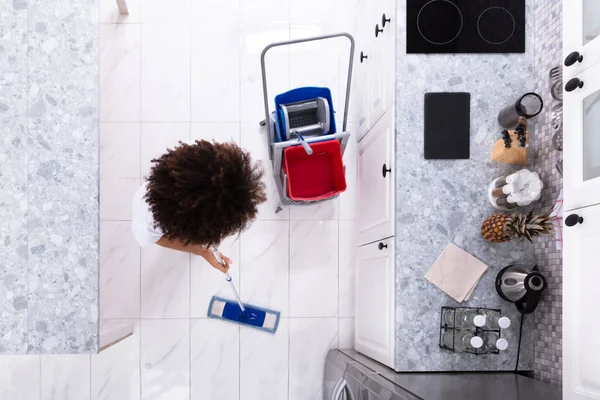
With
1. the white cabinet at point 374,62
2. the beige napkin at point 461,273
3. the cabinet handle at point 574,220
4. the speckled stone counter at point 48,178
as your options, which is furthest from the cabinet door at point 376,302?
the speckled stone counter at point 48,178

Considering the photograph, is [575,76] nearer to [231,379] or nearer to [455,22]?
[455,22]

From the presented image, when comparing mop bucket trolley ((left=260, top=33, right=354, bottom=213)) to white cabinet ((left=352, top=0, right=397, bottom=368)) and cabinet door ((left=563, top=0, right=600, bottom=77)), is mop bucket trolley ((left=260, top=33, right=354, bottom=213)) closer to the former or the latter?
white cabinet ((left=352, top=0, right=397, bottom=368))

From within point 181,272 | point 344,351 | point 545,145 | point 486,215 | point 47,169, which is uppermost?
point 545,145

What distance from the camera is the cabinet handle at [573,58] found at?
1435 millimetres

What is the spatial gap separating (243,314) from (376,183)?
3.62 feet

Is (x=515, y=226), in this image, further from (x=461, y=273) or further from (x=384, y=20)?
(x=384, y=20)

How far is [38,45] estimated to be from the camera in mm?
1784

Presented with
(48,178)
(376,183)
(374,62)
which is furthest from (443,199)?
(48,178)

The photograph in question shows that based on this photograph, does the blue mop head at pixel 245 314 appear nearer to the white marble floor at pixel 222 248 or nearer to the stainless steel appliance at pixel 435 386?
the white marble floor at pixel 222 248

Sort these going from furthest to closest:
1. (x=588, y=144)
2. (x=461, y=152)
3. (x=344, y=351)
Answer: (x=344, y=351)
(x=461, y=152)
(x=588, y=144)

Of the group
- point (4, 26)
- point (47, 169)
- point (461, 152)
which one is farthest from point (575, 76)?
point (4, 26)

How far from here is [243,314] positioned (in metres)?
2.81

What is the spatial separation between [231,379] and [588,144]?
7.36 ft

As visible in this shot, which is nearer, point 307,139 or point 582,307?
point 582,307
